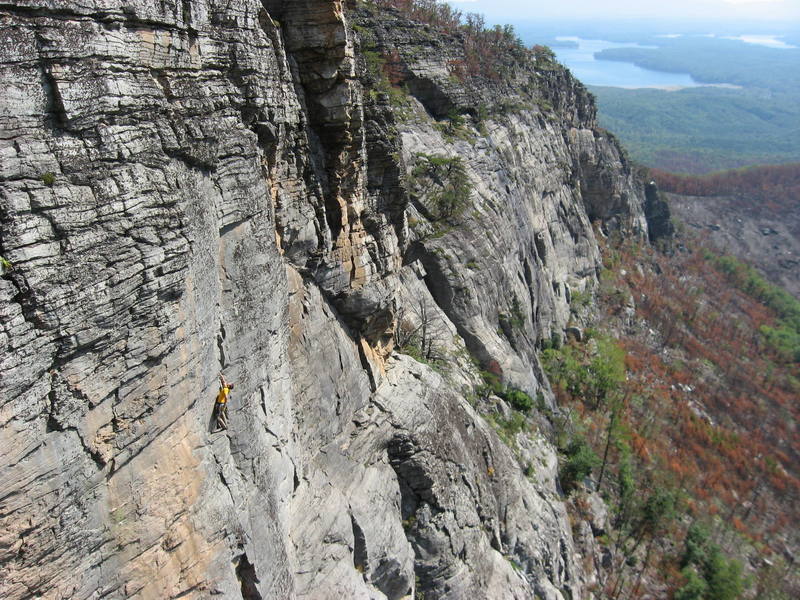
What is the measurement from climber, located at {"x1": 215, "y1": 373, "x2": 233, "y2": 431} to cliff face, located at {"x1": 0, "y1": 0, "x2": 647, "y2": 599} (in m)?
0.23

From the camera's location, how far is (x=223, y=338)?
1158cm

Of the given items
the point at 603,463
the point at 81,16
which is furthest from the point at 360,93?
the point at 603,463

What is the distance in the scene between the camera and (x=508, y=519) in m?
22.5

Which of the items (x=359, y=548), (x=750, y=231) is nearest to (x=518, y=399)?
(x=359, y=548)

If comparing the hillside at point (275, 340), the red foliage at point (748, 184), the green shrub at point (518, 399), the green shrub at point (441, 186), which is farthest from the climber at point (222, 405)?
the red foliage at point (748, 184)

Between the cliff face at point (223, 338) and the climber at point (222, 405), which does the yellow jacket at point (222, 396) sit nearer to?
the climber at point (222, 405)

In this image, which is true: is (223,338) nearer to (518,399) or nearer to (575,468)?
(518,399)

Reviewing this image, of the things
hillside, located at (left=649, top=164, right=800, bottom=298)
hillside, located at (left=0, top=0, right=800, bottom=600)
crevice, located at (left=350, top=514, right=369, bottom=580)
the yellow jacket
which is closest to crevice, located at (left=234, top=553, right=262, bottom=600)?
hillside, located at (left=0, top=0, right=800, bottom=600)

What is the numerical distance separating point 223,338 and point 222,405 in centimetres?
138

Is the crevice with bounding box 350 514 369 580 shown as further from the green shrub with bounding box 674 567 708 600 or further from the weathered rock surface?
the weathered rock surface

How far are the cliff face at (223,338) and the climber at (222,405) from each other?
9.0 inches

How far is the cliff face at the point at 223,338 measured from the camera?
7527mm

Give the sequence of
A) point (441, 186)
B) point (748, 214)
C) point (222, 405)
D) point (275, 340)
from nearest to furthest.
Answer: point (222, 405) < point (275, 340) < point (441, 186) < point (748, 214)

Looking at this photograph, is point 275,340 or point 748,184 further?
point 748,184
